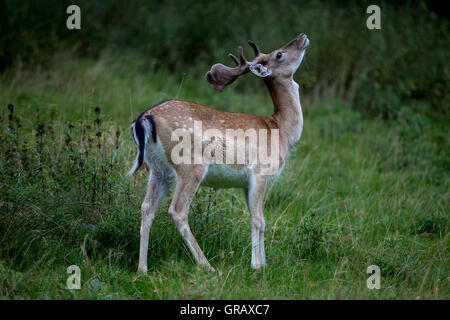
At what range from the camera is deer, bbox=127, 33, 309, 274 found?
405cm

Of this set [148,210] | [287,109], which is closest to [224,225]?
[148,210]

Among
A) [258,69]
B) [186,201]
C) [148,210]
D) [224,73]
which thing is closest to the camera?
[186,201]

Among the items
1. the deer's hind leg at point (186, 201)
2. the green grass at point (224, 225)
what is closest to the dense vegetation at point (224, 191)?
the green grass at point (224, 225)

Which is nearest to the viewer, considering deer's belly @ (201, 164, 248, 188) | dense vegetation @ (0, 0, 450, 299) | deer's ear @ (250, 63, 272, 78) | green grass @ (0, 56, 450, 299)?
green grass @ (0, 56, 450, 299)

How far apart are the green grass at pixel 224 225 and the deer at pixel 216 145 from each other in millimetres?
328

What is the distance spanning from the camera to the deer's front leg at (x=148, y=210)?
4.14 metres

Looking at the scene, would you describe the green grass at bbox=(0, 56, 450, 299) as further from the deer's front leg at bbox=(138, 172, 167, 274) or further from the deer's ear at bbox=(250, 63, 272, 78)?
the deer's ear at bbox=(250, 63, 272, 78)

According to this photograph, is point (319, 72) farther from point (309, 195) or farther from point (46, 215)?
point (46, 215)

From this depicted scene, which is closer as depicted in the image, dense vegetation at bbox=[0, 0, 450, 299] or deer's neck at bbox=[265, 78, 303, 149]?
dense vegetation at bbox=[0, 0, 450, 299]

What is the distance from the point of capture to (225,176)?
14.0 feet

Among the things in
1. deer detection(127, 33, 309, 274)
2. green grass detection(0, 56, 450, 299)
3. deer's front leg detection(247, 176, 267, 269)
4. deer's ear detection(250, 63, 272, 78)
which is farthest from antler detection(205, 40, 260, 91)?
deer's front leg detection(247, 176, 267, 269)

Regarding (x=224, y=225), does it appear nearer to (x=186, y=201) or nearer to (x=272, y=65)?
(x=186, y=201)

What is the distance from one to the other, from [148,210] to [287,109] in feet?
5.30

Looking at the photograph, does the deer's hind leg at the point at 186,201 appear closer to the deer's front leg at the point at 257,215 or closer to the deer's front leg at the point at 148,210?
the deer's front leg at the point at 148,210
